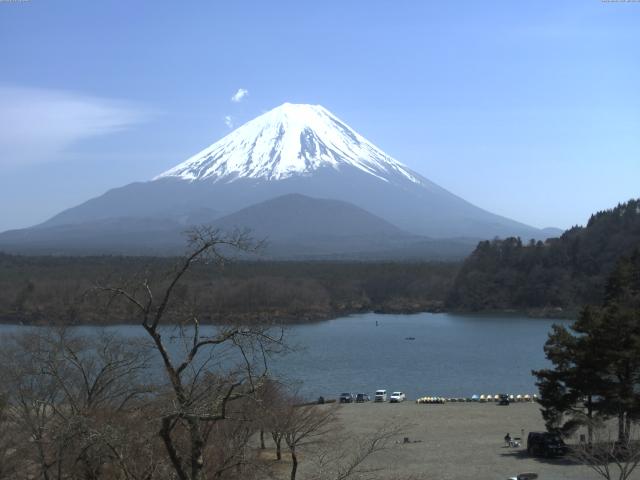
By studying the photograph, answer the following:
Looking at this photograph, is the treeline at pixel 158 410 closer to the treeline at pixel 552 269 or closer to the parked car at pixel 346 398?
the parked car at pixel 346 398

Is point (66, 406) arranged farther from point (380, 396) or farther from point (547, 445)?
point (380, 396)

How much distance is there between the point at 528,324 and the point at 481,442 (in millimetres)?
27522

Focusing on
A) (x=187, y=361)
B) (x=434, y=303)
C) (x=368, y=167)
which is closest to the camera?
(x=187, y=361)

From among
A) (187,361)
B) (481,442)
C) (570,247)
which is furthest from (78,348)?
(570,247)

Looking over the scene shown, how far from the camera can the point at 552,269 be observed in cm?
4731

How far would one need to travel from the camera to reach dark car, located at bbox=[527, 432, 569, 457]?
12.1m

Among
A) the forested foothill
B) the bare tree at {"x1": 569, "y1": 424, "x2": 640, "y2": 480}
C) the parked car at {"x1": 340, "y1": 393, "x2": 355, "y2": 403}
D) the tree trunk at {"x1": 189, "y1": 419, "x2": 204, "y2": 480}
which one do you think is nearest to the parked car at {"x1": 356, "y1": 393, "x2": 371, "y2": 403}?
the parked car at {"x1": 340, "y1": 393, "x2": 355, "y2": 403}

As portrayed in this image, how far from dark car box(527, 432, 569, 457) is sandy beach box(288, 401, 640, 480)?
6.4 inches

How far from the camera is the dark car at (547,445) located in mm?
12102

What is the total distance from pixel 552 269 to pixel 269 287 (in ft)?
53.9

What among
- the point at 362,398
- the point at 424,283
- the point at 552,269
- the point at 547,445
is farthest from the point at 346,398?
the point at 424,283

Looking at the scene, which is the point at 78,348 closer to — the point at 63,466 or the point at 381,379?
the point at 63,466

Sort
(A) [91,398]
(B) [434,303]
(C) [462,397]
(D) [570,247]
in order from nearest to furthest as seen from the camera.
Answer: (A) [91,398]
(C) [462,397]
(D) [570,247]
(B) [434,303]

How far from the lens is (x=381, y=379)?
78.1ft
